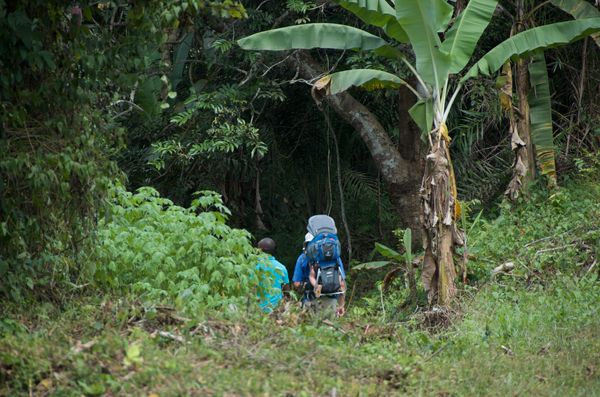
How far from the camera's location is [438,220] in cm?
1041

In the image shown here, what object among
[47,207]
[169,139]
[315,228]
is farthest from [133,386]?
[169,139]

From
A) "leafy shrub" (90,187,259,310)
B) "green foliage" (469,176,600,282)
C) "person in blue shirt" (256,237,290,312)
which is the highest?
"leafy shrub" (90,187,259,310)

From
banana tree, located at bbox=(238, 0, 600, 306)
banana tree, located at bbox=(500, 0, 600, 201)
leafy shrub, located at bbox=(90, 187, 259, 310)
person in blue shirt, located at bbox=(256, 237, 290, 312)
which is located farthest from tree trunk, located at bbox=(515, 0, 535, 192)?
leafy shrub, located at bbox=(90, 187, 259, 310)

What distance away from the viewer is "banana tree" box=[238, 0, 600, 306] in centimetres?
1041

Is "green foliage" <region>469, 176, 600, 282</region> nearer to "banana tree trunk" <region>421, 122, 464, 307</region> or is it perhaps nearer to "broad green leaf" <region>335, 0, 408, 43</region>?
"banana tree trunk" <region>421, 122, 464, 307</region>

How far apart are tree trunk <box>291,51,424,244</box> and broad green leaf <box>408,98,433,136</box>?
12.1 ft

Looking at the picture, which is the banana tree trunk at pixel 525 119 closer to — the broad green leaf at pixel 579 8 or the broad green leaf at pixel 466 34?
the broad green leaf at pixel 579 8

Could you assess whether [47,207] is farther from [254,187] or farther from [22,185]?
[254,187]

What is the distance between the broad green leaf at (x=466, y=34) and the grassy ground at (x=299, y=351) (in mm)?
2659

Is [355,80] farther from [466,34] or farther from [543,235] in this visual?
[543,235]

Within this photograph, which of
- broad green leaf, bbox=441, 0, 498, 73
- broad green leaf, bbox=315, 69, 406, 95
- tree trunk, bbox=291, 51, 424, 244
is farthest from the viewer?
tree trunk, bbox=291, 51, 424, 244

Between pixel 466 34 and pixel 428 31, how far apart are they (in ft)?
1.67

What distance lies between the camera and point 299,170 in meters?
17.8

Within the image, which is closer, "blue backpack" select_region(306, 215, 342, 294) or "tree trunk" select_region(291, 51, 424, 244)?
"blue backpack" select_region(306, 215, 342, 294)
